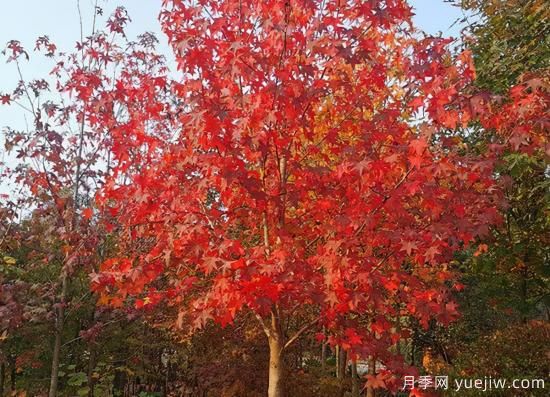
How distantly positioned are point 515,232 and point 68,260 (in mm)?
9071

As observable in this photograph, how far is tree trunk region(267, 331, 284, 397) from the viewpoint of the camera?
17.5 ft

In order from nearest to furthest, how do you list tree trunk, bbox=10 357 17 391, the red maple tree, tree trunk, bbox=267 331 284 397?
the red maple tree < tree trunk, bbox=267 331 284 397 < tree trunk, bbox=10 357 17 391

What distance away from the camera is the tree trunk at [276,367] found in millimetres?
5344

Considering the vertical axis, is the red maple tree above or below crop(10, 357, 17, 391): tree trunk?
above

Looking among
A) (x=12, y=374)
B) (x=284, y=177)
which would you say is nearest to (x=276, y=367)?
(x=284, y=177)

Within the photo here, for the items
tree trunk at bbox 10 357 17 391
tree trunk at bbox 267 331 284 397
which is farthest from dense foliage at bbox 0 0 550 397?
tree trunk at bbox 10 357 17 391

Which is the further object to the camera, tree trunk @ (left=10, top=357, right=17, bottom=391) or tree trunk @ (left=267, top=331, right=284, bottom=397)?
tree trunk @ (left=10, top=357, right=17, bottom=391)

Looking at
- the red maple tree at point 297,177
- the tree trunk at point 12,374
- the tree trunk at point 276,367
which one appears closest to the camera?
the red maple tree at point 297,177

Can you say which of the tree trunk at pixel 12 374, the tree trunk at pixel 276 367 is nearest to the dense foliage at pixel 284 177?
the tree trunk at pixel 276 367

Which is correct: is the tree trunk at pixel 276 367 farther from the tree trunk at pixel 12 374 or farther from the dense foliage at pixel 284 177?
the tree trunk at pixel 12 374

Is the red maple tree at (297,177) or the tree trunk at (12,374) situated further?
the tree trunk at (12,374)

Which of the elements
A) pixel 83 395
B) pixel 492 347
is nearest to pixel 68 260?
pixel 83 395

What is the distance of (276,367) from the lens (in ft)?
17.7

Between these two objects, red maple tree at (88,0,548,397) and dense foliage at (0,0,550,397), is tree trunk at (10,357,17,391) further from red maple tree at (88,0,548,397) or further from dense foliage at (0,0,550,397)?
red maple tree at (88,0,548,397)
